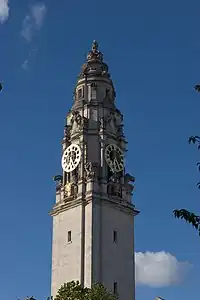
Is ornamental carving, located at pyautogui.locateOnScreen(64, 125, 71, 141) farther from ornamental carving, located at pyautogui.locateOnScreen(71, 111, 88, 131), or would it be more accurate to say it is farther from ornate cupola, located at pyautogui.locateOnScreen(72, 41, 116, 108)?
ornate cupola, located at pyautogui.locateOnScreen(72, 41, 116, 108)

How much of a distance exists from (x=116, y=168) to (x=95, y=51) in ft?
54.7

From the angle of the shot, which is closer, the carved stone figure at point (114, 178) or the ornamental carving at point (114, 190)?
the ornamental carving at point (114, 190)

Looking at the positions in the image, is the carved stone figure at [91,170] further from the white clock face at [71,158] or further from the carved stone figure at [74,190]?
the white clock face at [71,158]

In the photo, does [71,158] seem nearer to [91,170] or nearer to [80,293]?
[91,170]

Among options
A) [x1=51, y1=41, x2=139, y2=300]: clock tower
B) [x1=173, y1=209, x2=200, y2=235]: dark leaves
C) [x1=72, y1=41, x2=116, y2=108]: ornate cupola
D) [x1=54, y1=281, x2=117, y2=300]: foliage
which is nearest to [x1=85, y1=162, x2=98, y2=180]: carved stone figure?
[x1=51, y1=41, x2=139, y2=300]: clock tower

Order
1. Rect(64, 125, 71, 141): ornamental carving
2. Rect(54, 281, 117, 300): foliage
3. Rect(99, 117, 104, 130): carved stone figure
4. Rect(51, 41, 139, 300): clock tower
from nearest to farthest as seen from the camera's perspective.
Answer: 1. Rect(54, 281, 117, 300): foliage
2. Rect(51, 41, 139, 300): clock tower
3. Rect(99, 117, 104, 130): carved stone figure
4. Rect(64, 125, 71, 141): ornamental carving

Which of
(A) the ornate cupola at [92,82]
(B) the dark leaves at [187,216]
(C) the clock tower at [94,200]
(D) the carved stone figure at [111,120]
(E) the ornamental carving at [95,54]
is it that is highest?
(E) the ornamental carving at [95,54]

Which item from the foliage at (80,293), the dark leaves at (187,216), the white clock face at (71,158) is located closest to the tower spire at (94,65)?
the white clock face at (71,158)

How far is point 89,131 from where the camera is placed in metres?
73.3

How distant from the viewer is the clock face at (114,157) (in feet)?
236

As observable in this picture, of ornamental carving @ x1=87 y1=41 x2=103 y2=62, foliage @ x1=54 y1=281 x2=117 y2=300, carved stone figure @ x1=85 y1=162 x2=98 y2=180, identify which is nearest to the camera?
foliage @ x1=54 y1=281 x2=117 y2=300

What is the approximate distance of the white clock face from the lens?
72125 mm

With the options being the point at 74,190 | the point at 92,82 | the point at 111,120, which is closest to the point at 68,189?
the point at 74,190

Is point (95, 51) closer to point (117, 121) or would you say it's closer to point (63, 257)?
point (117, 121)
